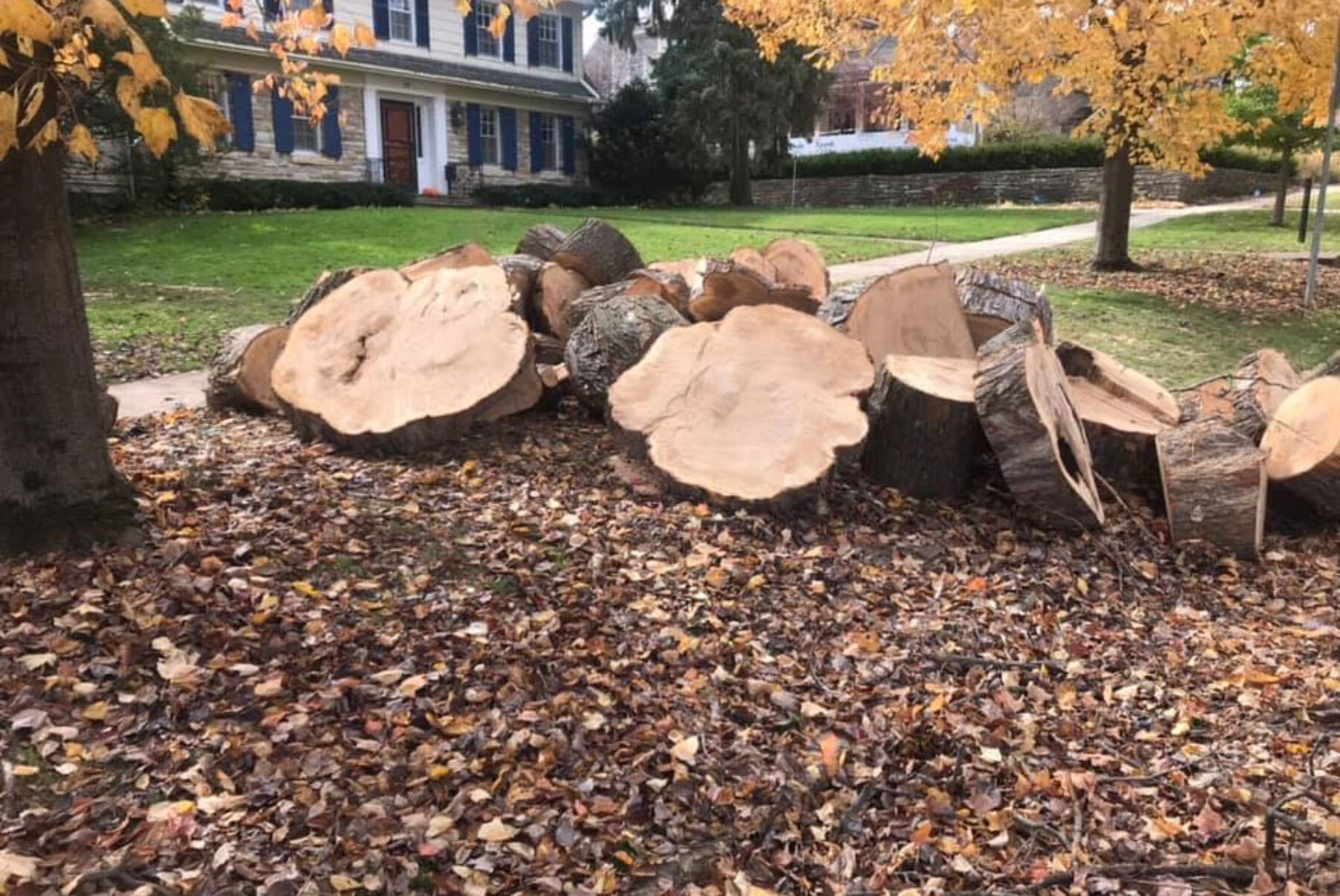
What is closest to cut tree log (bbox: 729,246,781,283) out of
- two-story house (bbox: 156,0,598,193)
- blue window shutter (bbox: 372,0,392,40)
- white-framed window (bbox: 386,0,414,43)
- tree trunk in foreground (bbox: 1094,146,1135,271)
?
tree trunk in foreground (bbox: 1094,146,1135,271)

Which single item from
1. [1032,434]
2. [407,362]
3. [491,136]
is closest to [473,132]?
[491,136]

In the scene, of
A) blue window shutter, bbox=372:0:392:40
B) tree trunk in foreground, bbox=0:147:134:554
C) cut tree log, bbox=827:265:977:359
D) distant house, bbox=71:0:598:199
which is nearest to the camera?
tree trunk in foreground, bbox=0:147:134:554

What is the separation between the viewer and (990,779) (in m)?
2.74

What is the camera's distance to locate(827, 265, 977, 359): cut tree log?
522 cm

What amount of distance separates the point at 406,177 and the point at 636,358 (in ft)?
71.7

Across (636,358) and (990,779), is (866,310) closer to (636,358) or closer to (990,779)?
(636,358)

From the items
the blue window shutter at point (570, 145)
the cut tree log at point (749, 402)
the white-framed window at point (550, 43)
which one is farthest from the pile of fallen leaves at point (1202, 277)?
the white-framed window at point (550, 43)

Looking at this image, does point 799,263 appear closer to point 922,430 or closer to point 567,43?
point 922,430

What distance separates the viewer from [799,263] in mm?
7410

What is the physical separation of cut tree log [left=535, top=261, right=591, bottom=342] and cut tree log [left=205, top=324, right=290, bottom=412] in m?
1.40

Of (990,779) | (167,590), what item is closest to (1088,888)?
(990,779)

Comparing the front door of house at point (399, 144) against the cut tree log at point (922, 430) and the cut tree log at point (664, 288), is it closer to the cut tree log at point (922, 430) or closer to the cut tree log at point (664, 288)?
the cut tree log at point (664, 288)

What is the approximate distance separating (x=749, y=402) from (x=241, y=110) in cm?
1992

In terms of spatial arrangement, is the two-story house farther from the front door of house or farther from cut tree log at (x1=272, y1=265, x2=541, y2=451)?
cut tree log at (x1=272, y1=265, x2=541, y2=451)
